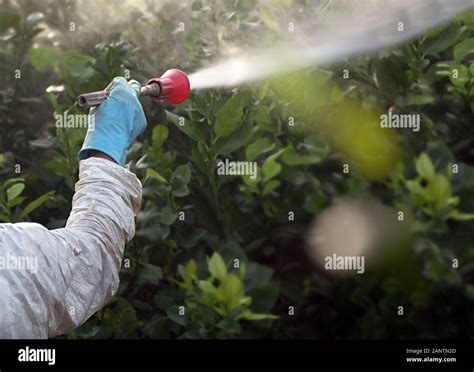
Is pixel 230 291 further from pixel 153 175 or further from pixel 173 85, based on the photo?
pixel 173 85

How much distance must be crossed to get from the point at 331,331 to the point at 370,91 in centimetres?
77

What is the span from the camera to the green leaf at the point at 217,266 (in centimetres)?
307

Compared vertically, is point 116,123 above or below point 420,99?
below

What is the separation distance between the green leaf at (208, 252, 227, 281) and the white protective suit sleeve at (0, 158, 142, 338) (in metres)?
1.04

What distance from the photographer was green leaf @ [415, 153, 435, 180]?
3.09 metres

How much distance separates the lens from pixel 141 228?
10.1 ft

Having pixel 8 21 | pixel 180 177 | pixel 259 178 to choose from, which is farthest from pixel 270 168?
pixel 8 21

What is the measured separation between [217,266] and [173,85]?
0.82 metres

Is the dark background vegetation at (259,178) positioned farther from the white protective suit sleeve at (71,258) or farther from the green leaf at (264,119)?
the white protective suit sleeve at (71,258)

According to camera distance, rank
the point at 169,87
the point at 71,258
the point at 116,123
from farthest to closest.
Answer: the point at 169,87 → the point at 116,123 → the point at 71,258

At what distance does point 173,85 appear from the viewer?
7.95 ft

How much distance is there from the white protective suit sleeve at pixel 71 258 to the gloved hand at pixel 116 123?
0.07m

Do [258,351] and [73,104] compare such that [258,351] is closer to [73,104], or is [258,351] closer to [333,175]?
[333,175]

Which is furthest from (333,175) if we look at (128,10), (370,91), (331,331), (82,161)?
(82,161)
